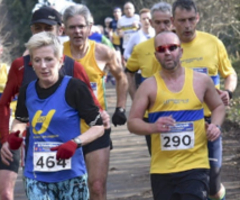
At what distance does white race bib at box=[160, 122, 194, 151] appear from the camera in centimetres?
649

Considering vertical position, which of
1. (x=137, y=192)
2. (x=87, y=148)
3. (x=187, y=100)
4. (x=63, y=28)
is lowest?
(x=137, y=192)

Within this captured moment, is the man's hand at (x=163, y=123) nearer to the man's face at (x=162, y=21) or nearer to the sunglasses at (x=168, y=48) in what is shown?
the sunglasses at (x=168, y=48)

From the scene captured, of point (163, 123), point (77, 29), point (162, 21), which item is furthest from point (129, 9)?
point (163, 123)

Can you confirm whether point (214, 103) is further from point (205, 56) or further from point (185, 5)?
point (185, 5)

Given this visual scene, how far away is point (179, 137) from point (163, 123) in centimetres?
26

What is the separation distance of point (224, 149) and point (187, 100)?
6142 mm

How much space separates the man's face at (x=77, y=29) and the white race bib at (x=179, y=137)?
68.9 inches

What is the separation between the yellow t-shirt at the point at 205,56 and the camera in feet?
25.8

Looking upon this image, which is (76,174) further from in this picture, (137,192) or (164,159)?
(137,192)

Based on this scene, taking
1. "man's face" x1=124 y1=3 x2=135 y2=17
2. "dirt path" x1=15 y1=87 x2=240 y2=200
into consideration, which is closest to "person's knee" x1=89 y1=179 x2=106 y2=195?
"dirt path" x1=15 y1=87 x2=240 y2=200

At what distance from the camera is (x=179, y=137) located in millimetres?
6480

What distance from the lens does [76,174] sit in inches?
241

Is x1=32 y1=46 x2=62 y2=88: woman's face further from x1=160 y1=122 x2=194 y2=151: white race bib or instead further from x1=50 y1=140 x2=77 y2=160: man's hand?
x1=160 y1=122 x2=194 y2=151: white race bib

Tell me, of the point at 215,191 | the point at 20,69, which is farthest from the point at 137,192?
the point at 20,69
